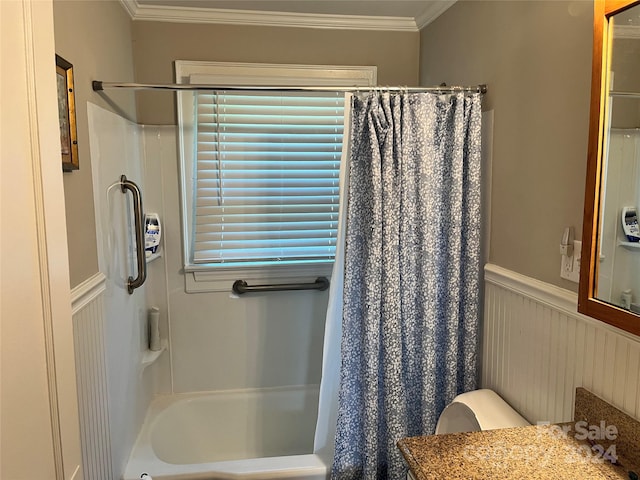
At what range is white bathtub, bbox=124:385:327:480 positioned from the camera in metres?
2.47

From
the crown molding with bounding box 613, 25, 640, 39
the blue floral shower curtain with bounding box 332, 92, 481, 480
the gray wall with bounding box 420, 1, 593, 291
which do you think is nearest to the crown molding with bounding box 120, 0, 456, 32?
the gray wall with bounding box 420, 1, 593, 291

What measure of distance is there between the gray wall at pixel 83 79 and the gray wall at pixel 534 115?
4.87 feet

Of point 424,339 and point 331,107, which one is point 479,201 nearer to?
point 424,339

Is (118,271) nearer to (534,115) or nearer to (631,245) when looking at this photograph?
(534,115)

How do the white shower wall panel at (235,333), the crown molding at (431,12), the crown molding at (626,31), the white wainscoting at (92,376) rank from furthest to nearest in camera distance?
1. the white shower wall panel at (235,333)
2. the crown molding at (431,12)
3. the white wainscoting at (92,376)
4. the crown molding at (626,31)

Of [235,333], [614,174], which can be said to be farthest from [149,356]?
[614,174]

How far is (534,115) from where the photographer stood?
5.19 feet

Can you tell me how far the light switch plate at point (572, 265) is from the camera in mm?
1384

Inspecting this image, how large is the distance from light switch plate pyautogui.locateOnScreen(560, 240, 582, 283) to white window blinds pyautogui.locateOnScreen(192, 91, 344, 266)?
4.60ft

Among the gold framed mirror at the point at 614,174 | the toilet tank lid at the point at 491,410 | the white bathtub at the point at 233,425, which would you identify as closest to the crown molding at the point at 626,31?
the gold framed mirror at the point at 614,174

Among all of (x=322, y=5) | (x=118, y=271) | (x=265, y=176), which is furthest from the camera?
(x=265, y=176)

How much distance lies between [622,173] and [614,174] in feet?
0.07

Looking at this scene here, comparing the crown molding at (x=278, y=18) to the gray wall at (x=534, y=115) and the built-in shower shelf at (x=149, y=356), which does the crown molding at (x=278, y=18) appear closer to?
the gray wall at (x=534, y=115)

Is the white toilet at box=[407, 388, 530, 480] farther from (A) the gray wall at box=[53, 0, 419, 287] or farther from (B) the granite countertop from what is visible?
(A) the gray wall at box=[53, 0, 419, 287]
